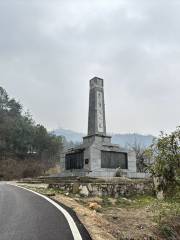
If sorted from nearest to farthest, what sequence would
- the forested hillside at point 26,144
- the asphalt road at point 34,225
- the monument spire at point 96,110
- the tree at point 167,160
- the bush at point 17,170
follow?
the asphalt road at point 34,225
the tree at point 167,160
the monument spire at point 96,110
the bush at point 17,170
the forested hillside at point 26,144

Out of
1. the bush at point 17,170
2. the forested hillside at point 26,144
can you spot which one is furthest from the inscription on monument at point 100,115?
the forested hillside at point 26,144

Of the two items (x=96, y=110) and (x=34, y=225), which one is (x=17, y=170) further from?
(x=34, y=225)

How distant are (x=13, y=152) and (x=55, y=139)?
10.1 meters

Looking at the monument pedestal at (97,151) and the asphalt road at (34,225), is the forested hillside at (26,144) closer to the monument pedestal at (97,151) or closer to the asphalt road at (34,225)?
the monument pedestal at (97,151)

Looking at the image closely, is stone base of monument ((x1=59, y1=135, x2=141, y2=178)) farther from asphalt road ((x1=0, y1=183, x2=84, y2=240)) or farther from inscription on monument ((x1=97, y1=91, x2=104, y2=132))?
asphalt road ((x1=0, y1=183, x2=84, y2=240))

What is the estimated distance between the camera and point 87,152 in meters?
34.6

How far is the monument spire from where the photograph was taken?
35688 mm

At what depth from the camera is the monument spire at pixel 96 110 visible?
3569 centimetres

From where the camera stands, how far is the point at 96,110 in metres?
35.8

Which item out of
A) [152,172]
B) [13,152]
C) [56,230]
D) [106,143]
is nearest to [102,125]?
[106,143]

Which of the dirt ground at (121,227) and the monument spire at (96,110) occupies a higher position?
the monument spire at (96,110)

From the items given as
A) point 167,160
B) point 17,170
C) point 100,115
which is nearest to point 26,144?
point 17,170

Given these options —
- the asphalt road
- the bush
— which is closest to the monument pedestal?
the bush

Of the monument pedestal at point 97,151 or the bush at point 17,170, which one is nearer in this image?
the monument pedestal at point 97,151
